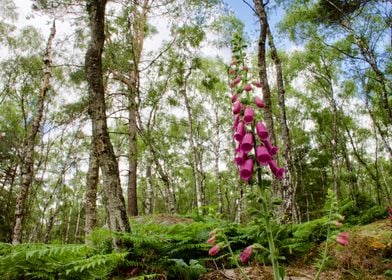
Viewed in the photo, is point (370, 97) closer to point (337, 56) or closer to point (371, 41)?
point (337, 56)

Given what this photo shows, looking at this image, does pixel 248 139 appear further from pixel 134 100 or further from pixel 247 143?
pixel 134 100

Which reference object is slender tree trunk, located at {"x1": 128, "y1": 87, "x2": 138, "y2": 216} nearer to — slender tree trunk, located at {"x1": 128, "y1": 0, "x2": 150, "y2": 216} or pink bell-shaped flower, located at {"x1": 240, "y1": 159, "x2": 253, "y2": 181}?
slender tree trunk, located at {"x1": 128, "y1": 0, "x2": 150, "y2": 216}

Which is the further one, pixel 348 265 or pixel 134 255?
pixel 348 265

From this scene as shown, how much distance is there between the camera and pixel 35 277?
314cm

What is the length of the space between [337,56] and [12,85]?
62.5 feet

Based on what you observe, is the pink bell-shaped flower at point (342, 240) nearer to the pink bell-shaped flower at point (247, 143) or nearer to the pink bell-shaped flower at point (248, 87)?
the pink bell-shaped flower at point (247, 143)

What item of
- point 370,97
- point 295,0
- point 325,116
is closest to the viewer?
point 295,0

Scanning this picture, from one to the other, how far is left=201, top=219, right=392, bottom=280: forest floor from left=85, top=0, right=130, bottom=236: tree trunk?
124cm

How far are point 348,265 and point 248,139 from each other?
328 cm

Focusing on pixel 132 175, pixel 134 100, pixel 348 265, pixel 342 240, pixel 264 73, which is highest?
pixel 134 100

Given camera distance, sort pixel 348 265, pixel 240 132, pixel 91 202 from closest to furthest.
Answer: pixel 240 132 < pixel 348 265 < pixel 91 202

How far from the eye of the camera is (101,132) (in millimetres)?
4137

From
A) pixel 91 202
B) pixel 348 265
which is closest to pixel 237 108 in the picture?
pixel 348 265

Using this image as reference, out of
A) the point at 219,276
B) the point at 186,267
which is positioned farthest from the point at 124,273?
the point at 219,276
